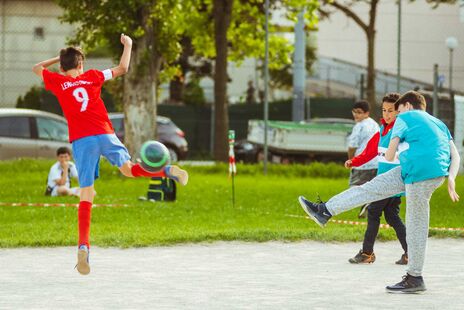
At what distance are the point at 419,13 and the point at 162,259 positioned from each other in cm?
4082

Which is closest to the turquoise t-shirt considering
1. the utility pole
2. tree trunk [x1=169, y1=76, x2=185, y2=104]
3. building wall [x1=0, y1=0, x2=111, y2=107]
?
A: building wall [x1=0, y1=0, x2=111, y2=107]

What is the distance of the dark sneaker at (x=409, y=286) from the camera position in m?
8.75

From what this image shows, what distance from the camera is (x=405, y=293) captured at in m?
8.73

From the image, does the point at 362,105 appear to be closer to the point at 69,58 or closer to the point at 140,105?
the point at 69,58

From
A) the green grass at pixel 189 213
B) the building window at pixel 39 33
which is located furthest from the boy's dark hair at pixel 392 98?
the building window at pixel 39 33

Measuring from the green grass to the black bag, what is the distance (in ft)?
0.66

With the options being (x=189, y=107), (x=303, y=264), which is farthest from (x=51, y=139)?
(x=303, y=264)

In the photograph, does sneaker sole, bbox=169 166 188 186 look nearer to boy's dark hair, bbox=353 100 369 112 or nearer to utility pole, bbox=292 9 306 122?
boy's dark hair, bbox=353 100 369 112

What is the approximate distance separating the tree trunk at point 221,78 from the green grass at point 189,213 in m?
4.83

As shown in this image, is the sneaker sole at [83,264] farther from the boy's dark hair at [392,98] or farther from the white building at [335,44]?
the white building at [335,44]

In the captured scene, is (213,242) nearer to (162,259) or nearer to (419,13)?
(162,259)

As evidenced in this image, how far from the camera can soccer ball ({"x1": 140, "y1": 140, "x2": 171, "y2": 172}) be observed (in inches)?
368

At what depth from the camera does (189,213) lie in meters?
15.9

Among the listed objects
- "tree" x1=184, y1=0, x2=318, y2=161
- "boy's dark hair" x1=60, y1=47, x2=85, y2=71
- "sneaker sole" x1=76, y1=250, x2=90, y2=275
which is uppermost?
"tree" x1=184, y1=0, x2=318, y2=161
